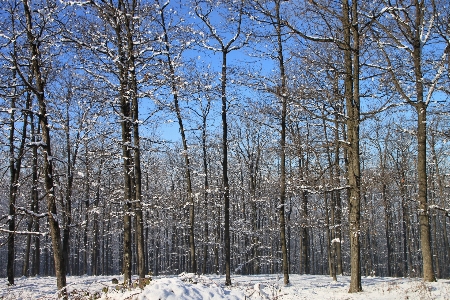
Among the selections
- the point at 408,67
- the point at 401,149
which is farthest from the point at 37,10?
the point at 401,149

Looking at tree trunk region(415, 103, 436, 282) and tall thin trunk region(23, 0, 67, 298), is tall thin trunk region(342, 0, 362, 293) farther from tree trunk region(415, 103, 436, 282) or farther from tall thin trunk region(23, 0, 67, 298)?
tall thin trunk region(23, 0, 67, 298)

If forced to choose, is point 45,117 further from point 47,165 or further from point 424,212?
point 424,212

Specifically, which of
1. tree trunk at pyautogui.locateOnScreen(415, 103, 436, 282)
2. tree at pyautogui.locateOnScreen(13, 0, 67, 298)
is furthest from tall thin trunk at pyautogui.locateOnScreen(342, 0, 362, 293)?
tree at pyautogui.locateOnScreen(13, 0, 67, 298)

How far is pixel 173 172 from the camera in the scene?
42.6 meters

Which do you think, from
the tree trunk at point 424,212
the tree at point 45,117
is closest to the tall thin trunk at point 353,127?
the tree trunk at point 424,212

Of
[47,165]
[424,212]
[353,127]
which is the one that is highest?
[353,127]

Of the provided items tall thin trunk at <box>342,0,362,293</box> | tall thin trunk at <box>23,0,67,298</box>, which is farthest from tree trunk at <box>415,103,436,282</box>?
tall thin trunk at <box>23,0,67,298</box>

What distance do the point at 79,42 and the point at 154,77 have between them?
2.49 meters

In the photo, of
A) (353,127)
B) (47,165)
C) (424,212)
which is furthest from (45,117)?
(424,212)

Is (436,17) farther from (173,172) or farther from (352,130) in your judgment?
(173,172)

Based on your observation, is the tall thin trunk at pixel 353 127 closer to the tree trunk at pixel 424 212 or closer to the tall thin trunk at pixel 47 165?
the tree trunk at pixel 424 212

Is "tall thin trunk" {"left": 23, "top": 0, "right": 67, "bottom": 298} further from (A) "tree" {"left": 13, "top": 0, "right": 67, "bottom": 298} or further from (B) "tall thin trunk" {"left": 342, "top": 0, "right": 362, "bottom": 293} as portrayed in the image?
(B) "tall thin trunk" {"left": 342, "top": 0, "right": 362, "bottom": 293}

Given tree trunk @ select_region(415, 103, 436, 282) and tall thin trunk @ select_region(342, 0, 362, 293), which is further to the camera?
→ tree trunk @ select_region(415, 103, 436, 282)

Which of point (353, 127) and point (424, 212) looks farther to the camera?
point (424, 212)
